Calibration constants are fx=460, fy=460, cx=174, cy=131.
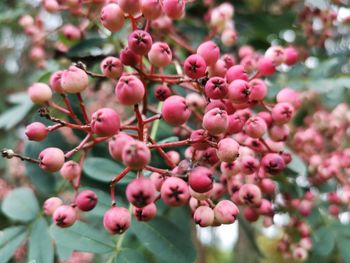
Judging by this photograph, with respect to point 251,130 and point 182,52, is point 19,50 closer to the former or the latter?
point 182,52

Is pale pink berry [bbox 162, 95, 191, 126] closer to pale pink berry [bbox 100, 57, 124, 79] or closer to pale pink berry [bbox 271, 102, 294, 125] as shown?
pale pink berry [bbox 100, 57, 124, 79]

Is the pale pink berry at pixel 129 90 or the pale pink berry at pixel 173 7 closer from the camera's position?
the pale pink berry at pixel 129 90

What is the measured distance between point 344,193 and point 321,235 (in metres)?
0.15

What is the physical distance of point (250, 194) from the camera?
0.91 m

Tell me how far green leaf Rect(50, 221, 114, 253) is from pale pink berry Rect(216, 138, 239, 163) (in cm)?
34

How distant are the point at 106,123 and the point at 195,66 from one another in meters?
0.22

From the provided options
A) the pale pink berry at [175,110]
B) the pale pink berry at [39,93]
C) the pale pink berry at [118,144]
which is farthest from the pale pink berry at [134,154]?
the pale pink berry at [39,93]

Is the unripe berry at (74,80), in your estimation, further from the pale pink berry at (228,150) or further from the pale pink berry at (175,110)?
the pale pink berry at (228,150)

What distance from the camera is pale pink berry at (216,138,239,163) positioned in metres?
0.77

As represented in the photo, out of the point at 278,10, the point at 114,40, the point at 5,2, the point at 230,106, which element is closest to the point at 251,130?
the point at 230,106

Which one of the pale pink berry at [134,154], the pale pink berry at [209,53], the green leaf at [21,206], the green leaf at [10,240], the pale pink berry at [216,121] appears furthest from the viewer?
the green leaf at [21,206]

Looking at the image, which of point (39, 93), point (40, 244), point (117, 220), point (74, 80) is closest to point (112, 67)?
point (74, 80)

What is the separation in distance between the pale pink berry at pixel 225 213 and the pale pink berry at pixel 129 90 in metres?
0.25

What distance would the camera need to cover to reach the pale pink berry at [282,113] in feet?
3.10
